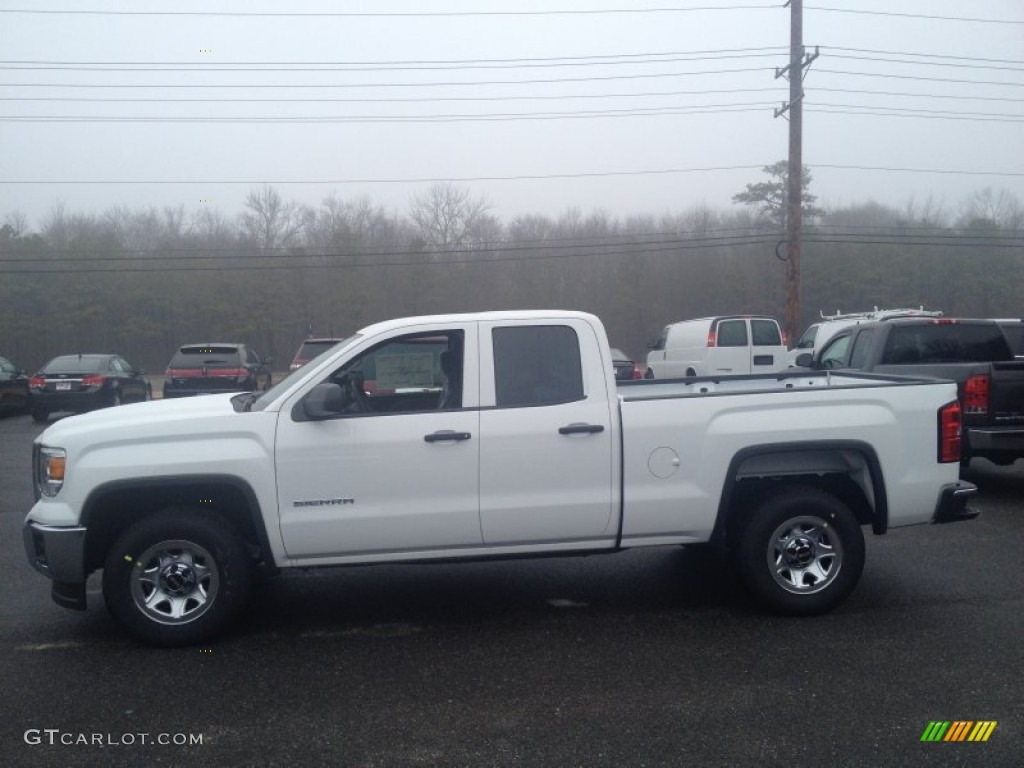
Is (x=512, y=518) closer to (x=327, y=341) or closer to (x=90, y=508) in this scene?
(x=90, y=508)

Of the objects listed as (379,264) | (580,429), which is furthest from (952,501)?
(379,264)

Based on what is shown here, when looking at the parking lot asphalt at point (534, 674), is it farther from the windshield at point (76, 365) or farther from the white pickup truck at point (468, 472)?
the windshield at point (76, 365)

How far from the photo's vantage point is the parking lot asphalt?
13.4 ft

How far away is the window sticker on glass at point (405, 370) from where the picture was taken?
19.5 feet

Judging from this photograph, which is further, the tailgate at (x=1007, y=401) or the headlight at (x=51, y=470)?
the tailgate at (x=1007, y=401)

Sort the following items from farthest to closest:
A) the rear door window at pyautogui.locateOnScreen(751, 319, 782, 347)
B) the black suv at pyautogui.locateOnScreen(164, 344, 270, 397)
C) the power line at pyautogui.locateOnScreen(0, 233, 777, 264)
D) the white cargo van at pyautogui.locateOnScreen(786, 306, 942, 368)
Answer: the power line at pyautogui.locateOnScreen(0, 233, 777, 264) < the rear door window at pyautogui.locateOnScreen(751, 319, 782, 347) < the white cargo van at pyautogui.locateOnScreen(786, 306, 942, 368) < the black suv at pyautogui.locateOnScreen(164, 344, 270, 397)

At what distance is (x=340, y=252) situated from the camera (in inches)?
1478

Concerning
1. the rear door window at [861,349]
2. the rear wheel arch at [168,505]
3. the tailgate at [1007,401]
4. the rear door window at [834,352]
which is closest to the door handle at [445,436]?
the rear wheel arch at [168,505]

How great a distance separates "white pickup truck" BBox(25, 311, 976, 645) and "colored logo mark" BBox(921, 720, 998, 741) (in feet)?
5.31

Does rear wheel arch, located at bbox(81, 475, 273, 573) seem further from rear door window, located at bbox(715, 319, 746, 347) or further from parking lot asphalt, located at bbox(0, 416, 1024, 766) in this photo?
rear door window, located at bbox(715, 319, 746, 347)

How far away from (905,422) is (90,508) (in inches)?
200

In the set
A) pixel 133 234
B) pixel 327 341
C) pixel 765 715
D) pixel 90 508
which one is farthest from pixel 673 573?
pixel 133 234

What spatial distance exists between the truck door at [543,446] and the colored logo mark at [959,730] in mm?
2114
